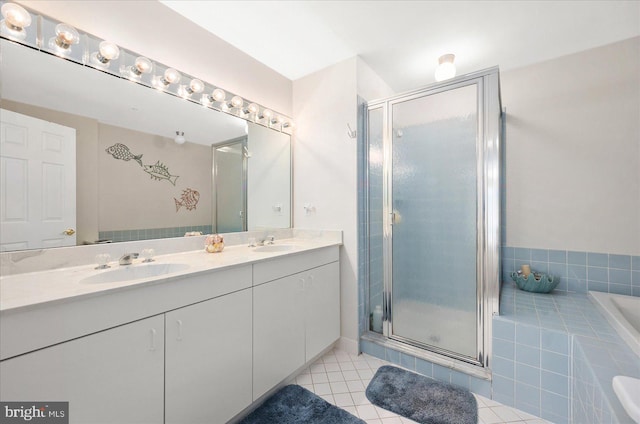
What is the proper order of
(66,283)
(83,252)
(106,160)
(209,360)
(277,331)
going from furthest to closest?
(277,331), (106,160), (83,252), (209,360), (66,283)

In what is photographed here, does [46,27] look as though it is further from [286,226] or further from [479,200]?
[479,200]

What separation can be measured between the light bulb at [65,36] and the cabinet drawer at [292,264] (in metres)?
1.45

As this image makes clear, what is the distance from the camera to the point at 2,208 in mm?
1123

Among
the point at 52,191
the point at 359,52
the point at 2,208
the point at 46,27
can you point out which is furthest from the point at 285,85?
the point at 2,208

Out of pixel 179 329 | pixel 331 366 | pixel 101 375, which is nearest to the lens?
pixel 101 375

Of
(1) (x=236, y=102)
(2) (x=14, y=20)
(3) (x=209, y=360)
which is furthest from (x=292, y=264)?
(2) (x=14, y=20)

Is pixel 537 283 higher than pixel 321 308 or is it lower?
higher

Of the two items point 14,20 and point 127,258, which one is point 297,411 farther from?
point 14,20

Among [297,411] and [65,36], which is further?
[297,411]

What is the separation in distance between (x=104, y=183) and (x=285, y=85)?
1730 millimetres

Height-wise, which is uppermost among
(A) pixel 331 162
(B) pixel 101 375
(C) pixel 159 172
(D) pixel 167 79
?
(D) pixel 167 79

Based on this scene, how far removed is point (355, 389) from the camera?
1703 millimetres

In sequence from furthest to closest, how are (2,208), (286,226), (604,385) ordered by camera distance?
(286,226)
(2,208)
(604,385)

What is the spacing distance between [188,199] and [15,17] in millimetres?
1105
